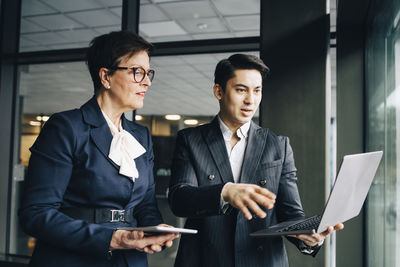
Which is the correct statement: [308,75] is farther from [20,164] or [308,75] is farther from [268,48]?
[20,164]

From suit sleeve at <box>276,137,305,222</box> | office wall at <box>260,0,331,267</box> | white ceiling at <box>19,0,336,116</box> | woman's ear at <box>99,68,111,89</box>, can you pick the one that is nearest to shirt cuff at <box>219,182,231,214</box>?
suit sleeve at <box>276,137,305,222</box>

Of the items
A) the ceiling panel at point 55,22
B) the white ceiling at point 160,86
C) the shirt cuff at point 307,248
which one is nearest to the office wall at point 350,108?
the shirt cuff at point 307,248

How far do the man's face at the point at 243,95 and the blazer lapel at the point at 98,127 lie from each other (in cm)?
49

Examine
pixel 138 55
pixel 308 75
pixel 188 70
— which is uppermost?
pixel 188 70

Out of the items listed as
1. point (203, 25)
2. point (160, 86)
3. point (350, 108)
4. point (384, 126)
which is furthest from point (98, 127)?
point (160, 86)

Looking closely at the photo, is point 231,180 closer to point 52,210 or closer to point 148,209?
point 148,209

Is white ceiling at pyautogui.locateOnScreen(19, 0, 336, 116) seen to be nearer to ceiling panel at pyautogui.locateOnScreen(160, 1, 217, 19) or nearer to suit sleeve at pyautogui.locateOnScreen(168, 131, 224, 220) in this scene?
ceiling panel at pyautogui.locateOnScreen(160, 1, 217, 19)

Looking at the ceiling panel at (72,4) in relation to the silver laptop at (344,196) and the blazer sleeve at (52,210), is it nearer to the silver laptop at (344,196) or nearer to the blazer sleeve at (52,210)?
the blazer sleeve at (52,210)

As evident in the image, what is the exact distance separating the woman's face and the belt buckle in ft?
1.30

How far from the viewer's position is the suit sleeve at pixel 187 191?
1.15 metres

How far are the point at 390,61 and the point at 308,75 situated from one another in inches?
25.3

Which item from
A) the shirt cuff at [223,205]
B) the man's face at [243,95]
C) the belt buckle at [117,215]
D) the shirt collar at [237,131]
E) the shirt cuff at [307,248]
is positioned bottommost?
the shirt cuff at [307,248]

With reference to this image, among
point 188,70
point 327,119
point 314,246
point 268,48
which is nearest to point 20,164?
point 268,48

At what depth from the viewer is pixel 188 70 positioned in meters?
7.50
